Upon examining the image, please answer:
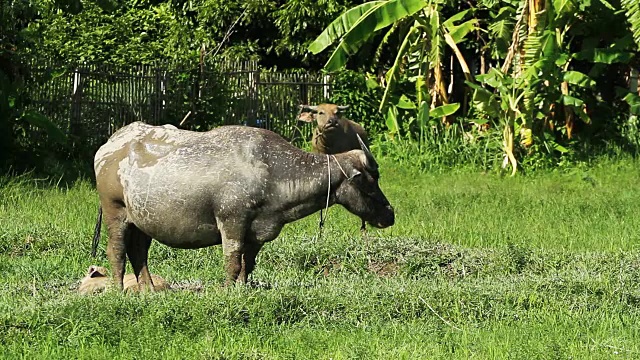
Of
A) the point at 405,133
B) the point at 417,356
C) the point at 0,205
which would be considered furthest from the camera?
the point at 405,133

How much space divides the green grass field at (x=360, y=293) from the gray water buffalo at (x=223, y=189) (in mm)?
390

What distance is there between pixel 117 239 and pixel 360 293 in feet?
5.63

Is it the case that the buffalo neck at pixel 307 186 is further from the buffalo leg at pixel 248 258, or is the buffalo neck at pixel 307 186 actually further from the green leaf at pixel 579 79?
the green leaf at pixel 579 79

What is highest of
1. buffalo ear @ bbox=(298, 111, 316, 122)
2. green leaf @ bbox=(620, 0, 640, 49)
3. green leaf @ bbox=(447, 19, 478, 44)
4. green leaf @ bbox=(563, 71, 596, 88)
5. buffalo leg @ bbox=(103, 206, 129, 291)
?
green leaf @ bbox=(620, 0, 640, 49)

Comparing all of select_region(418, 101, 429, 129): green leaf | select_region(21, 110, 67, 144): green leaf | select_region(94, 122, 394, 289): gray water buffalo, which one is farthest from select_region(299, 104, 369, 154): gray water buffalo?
select_region(94, 122, 394, 289): gray water buffalo

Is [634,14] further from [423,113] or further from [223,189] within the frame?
[223,189]

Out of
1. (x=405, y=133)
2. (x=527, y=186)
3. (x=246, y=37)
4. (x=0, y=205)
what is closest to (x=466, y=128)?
(x=405, y=133)

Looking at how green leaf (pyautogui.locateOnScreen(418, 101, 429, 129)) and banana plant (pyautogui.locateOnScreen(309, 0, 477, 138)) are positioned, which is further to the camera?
green leaf (pyautogui.locateOnScreen(418, 101, 429, 129))

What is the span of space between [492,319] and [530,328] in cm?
40

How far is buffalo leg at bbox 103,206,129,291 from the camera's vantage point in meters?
7.90

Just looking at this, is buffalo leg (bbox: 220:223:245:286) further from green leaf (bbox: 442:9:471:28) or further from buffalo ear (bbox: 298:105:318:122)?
green leaf (bbox: 442:9:471:28)

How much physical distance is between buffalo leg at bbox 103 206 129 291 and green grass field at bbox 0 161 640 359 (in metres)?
0.35

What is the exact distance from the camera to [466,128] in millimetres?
18625

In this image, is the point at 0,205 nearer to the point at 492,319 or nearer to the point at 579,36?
the point at 492,319
